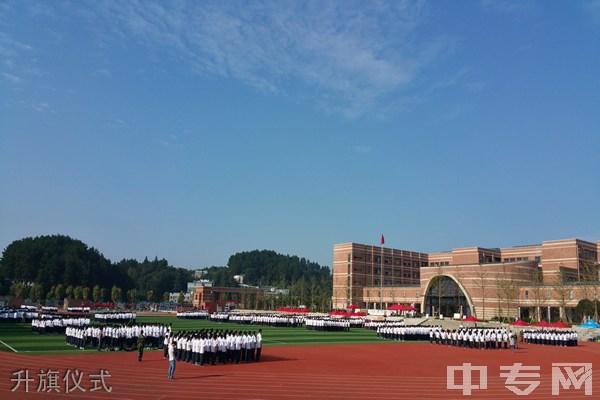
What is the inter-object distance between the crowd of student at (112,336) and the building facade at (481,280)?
1883 inches

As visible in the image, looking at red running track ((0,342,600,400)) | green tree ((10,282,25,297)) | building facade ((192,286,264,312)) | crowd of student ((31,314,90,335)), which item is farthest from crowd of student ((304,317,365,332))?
green tree ((10,282,25,297))

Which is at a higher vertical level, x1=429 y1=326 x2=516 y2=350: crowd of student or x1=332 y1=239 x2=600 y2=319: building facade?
x1=332 y1=239 x2=600 y2=319: building facade

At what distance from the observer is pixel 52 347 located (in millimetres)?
24641

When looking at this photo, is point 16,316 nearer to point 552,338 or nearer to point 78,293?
point 552,338

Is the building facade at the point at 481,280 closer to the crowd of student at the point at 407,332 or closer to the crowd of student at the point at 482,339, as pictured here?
the crowd of student at the point at 407,332

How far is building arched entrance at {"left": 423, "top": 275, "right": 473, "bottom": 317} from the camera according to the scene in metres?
74.0

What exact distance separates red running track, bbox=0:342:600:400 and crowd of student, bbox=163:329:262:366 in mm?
621

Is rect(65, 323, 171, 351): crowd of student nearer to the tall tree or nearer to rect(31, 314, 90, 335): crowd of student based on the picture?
rect(31, 314, 90, 335): crowd of student

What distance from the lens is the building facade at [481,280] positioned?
217 ft

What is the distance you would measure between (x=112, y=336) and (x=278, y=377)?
408 inches

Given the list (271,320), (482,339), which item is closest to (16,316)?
(271,320)

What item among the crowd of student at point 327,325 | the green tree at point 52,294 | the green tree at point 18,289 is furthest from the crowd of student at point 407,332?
the green tree at point 52,294

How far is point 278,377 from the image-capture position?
18.0 m

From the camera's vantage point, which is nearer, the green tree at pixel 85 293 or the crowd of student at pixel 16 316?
the crowd of student at pixel 16 316
